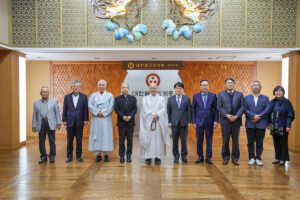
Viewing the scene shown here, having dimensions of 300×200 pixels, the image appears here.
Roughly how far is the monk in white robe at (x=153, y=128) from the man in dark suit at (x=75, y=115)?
1067 millimetres

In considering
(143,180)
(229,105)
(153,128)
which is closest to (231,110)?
(229,105)

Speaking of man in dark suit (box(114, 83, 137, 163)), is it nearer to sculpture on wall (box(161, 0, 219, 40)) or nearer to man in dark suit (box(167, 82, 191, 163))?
man in dark suit (box(167, 82, 191, 163))

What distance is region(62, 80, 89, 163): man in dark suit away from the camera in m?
4.84

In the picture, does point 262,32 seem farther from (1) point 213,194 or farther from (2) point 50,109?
(2) point 50,109

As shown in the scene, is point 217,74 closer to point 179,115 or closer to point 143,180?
point 179,115

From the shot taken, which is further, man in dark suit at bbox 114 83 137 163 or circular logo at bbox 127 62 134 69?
circular logo at bbox 127 62 134 69

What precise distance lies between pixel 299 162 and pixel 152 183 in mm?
3007

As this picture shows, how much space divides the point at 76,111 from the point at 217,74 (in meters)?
4.92

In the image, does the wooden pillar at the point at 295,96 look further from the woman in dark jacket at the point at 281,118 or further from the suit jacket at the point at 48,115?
the suit jacket at the point at 48,115

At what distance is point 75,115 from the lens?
484cm

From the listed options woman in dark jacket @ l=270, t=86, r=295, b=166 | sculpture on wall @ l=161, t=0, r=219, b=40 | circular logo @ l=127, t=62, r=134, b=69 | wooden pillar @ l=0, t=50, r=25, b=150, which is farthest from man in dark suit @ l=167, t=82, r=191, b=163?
wooden pillar @ l=0, t=50, r=25, b=150

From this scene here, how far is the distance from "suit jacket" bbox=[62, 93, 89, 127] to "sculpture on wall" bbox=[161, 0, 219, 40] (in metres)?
2.45

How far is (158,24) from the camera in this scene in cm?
599

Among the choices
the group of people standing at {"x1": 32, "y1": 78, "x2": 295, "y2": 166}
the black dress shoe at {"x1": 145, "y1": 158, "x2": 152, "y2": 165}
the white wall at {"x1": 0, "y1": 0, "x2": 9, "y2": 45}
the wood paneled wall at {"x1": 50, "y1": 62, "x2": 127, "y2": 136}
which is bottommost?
the black dress shoe at {"x1": 145, "y1": 158, "x2": 152, "y2": 165}
